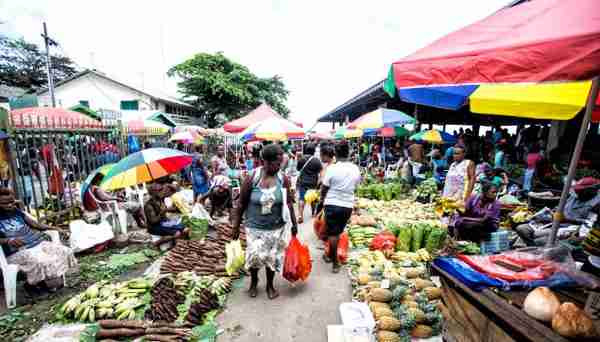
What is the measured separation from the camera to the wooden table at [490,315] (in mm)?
1664

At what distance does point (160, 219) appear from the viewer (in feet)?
16.6

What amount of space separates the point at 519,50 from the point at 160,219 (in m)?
5.34

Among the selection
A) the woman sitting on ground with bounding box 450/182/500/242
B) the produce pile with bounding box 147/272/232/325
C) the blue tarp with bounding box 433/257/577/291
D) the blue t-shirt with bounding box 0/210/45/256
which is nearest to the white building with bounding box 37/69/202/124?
the blue t-shirt with bounding box 0/210/45/256

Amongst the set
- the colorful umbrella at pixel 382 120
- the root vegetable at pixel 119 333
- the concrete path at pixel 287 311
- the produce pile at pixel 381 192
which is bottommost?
the concrete path at pixel 287 311

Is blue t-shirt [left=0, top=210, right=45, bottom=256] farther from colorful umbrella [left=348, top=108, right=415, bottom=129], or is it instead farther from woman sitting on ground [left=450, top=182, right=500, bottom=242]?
colorful umbrella [left=348, top=108, right=415, bottom=129]

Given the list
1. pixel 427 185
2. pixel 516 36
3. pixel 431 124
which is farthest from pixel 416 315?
pixel 431 124

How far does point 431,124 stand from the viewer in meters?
18.5

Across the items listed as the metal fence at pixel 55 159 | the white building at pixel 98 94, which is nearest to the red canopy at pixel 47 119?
the metal fence at pixel 55 159

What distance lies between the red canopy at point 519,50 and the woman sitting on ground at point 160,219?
4388 millimetres

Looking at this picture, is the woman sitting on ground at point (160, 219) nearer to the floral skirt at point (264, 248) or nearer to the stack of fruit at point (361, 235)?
the floral skirt at point (264, 248)

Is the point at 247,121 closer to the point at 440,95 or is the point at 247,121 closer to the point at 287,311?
the point at 440,95

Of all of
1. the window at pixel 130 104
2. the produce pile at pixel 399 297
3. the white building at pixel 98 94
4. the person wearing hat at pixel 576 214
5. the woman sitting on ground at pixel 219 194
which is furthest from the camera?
the white building at pixel 98 94

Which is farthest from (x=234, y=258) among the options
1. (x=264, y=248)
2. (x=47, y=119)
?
(x=47, y=119)

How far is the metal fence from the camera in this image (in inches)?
200
